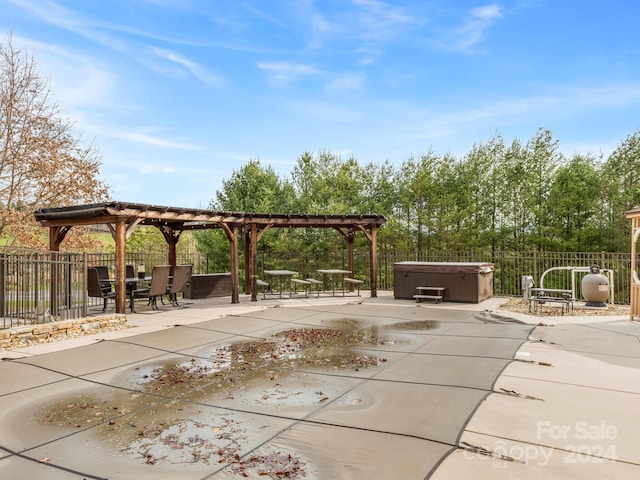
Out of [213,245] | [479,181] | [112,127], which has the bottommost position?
[213,245]

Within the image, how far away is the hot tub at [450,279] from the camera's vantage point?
12023mm

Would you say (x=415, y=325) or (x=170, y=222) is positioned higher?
(x=170, y=222)

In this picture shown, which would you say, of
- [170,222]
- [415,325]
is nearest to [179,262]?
[170,222]

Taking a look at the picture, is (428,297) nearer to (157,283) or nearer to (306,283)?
(306,283)

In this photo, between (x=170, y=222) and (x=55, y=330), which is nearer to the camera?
(x=55, y=330)

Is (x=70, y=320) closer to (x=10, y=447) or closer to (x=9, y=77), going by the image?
(x=10, y=447)

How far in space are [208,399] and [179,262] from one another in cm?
1700

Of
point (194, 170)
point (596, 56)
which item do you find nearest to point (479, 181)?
point (596, 56)

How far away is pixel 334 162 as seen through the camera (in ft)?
86.5

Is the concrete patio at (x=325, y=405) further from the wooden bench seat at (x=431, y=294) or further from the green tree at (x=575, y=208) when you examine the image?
→ the green tree at (x=575, y=208)

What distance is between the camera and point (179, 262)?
2019 centimetres

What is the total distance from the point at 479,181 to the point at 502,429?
2001 centimetres

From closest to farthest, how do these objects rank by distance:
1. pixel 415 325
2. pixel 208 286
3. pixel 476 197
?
pixel 415 325, pixel 208 286, pixel 476 197

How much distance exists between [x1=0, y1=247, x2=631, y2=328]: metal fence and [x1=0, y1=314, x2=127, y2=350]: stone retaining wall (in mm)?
296
